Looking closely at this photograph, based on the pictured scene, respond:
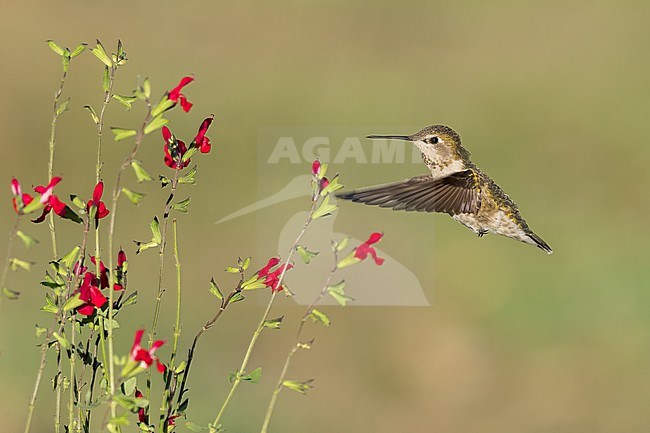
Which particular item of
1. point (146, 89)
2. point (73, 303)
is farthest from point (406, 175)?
point (146, 89)

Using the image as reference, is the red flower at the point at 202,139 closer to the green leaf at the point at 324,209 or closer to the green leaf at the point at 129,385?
the green leaf at the point at 324,209

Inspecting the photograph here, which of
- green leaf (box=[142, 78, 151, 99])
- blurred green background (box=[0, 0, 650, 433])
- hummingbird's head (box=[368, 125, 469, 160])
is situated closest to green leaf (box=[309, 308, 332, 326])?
green leaf (box=[142, 78, 151, 99])

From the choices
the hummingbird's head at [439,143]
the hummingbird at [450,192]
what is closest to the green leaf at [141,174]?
the hummingbird at [450,192]

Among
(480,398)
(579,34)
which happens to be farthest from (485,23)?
(480,398)

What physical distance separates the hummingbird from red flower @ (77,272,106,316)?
40 centimetres

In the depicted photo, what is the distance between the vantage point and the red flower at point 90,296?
4.85 ft

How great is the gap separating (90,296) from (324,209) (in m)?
0.36

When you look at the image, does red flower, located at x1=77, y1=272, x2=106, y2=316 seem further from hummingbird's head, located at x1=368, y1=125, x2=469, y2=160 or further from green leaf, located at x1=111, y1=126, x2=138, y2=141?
hummingbird's head, located at x1=368, y1=125, x2=469, y2=160

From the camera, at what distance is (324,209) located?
4.81 ft

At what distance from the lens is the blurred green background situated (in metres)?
5.69

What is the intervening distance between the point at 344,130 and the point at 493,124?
5.34 ft

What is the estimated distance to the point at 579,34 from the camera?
482 inches

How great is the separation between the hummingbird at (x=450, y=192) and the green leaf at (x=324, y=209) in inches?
3.0

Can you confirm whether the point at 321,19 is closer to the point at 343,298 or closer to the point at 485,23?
the point at 485,23
